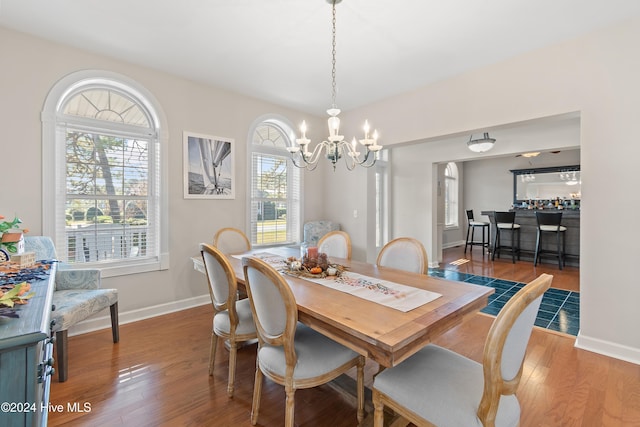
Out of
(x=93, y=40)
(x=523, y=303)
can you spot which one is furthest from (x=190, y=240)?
(x=523, y=303)

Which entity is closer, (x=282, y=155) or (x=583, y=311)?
(x=583, y=311)

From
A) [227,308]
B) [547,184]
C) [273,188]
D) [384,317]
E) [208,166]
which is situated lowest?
[227,308]

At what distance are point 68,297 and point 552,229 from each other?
7.06 metres

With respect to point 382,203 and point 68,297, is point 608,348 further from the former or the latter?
point 68,297

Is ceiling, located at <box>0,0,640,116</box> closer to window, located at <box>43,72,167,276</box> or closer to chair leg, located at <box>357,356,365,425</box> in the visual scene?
window, located at <box>43,72,167,276</box>

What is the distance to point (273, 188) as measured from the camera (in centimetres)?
438

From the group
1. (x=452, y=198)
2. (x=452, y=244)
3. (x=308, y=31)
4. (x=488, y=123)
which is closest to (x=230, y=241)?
(x=308, y=31)

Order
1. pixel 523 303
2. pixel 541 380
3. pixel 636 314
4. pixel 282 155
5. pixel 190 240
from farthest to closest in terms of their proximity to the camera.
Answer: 1. pixel 282 155
2. pixel 190 240
3. pixel 636 314
4. pixel 541 380
5. pixel 523 303

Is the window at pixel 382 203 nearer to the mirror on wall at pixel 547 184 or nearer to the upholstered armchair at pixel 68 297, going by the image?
the mirror on wall at pixel 547 184

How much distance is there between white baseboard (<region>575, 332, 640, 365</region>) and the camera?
234 centimetres

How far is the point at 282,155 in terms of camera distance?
4.44 meters

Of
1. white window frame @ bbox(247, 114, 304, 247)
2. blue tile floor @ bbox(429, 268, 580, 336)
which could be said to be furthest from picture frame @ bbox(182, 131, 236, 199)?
blue tile floor @ bbox(429, 268, 580, 336)

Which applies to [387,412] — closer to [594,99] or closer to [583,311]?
[583,311]

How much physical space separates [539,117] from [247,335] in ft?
10.5
